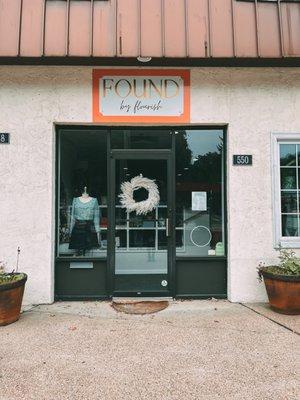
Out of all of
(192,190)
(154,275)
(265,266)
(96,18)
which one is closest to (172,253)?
(154,275)

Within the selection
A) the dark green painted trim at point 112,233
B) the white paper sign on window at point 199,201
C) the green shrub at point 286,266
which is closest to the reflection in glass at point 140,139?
the dark green painted trim at point 112,233

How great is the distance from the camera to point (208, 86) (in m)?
5.86

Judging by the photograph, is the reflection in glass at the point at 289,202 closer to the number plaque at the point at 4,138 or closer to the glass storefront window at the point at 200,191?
the glass storefront window at the point at 200,191

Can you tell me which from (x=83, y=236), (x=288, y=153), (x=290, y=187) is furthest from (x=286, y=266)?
(x=83, y=236)

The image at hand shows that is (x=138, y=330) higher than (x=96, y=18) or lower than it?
lower

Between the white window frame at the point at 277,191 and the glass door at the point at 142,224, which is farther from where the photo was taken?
the glass door at the point at 142,224

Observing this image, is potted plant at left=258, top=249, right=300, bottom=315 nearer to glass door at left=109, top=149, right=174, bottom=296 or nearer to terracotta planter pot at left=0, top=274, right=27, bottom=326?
glass door at left=109, top=149, right=174, bottom=296

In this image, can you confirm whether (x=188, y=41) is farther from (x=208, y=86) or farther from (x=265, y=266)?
(x=265, y=266)

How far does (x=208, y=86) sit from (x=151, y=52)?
112 cm

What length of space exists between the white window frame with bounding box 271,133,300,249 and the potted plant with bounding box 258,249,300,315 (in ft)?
1.44

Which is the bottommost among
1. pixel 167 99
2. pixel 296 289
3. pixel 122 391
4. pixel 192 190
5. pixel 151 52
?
pixel 122 391

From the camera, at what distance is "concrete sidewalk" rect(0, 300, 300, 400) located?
10.3ft

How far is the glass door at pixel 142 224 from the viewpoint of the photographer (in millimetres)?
5949

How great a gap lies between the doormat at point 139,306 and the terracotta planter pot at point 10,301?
1397 mm
